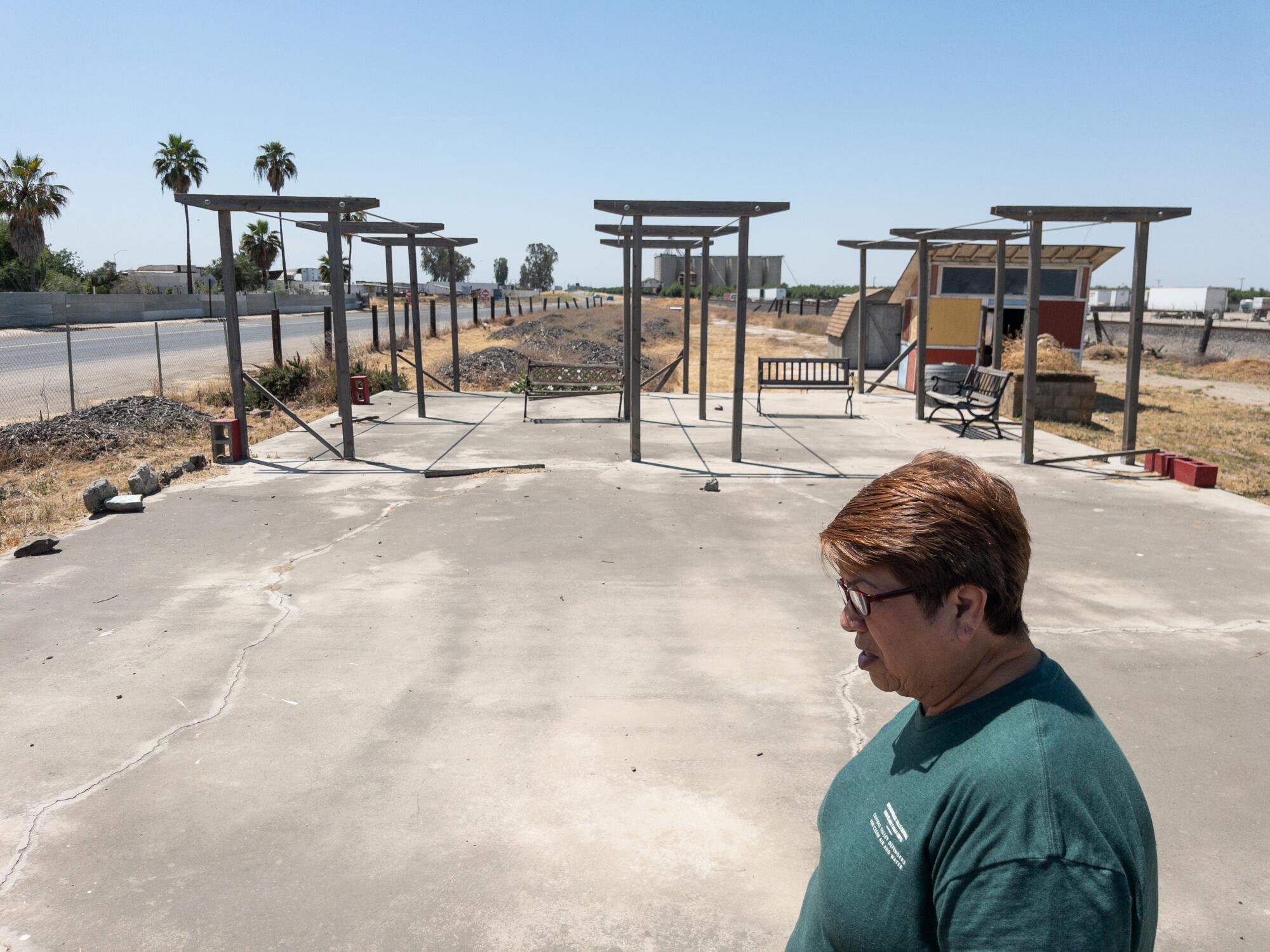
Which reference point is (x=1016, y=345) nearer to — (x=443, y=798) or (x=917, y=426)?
(x=917, y=426)

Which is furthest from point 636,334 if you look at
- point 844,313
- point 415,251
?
point 844,313

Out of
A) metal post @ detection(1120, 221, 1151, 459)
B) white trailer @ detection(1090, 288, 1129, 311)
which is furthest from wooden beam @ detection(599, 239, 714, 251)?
white trailer @ detection(1090, 288, 1129, 311)

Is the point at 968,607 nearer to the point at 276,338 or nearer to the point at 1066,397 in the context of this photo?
the point at 1066,397

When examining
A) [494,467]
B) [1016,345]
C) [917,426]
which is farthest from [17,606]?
[1016,345]

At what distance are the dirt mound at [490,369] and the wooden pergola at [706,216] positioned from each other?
32.2 ft

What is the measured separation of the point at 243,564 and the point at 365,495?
2.30 m

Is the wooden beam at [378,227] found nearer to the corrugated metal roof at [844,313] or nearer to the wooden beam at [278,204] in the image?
the wooden beam at [278,204]

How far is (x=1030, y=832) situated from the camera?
1159mm

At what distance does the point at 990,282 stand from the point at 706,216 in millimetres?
10536

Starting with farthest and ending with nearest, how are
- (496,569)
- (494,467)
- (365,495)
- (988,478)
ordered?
(494,467), (365,495), (496,569), (988,478)

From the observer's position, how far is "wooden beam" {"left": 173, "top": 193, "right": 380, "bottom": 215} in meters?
9.99

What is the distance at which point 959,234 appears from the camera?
14.4 metres

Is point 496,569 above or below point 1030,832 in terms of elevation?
below

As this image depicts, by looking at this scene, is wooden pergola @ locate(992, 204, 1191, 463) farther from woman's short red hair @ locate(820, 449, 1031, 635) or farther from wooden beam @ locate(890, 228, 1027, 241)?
woman's short red hair @ locate(820, 449, 1031, 635)
